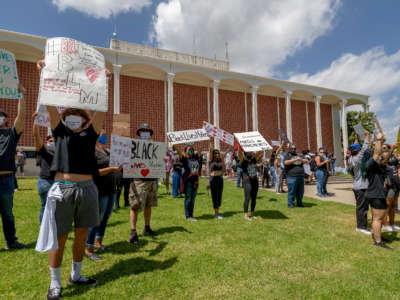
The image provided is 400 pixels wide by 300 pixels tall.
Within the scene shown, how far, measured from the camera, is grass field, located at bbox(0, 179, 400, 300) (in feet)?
9.07

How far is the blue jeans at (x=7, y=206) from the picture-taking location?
146 inches

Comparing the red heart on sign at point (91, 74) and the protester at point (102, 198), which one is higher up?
the red heart on sign at point (91, 74)

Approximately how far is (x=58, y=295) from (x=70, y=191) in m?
1.07

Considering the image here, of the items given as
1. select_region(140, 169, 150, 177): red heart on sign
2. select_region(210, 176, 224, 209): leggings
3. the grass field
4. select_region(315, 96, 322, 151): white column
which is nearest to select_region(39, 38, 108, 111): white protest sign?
select_region(140, 169, 150, 177): red heart on sign

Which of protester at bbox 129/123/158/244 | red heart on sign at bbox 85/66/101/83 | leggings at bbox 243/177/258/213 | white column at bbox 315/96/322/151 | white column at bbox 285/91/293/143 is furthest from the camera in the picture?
white column at bbox 315/96/322/151

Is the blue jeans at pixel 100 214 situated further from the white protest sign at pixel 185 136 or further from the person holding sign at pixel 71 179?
the white protest sign at pixel 185 136

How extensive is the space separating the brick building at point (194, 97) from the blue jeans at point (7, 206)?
698 inches

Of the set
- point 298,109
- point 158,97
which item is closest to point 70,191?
point 158,97

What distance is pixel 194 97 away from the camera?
24984 millimetres

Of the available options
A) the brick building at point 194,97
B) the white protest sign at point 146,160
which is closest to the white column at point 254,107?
the brick building at point 194,97

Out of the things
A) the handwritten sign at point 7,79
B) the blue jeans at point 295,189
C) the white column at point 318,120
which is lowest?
the blue jeans at point 295,189

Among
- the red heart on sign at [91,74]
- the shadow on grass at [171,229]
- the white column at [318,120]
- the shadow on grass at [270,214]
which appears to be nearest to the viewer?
the red heart on sign at [91,74]

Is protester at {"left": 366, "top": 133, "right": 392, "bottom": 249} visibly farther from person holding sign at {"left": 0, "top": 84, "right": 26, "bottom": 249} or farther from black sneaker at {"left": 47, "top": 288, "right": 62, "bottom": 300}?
person holding sign at {"left": 0, "top": 84, "right": 26, "bottom": 249}

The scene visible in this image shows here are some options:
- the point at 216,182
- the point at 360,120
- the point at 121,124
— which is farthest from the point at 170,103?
the point at 360,120
